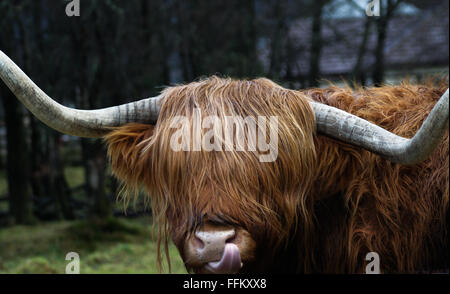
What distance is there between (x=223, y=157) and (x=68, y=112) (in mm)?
1023

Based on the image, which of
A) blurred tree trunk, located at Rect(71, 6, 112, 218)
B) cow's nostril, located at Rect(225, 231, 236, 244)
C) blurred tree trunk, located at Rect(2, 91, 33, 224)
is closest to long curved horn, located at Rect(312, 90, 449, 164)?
cow's nostril, located at Rect(225, 231, 236, 244)

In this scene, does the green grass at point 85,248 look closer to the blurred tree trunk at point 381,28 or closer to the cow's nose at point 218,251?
the cow's nose at point 218,251

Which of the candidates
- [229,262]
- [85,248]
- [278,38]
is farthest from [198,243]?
[278,38]

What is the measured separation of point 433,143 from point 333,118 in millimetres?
667

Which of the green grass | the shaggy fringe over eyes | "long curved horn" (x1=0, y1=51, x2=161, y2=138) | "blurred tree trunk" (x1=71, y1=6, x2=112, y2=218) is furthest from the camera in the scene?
"blurred tree trunk" (x1=71, y1=6, x2=112, y2=218)

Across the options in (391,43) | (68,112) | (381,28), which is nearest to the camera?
(68,112)

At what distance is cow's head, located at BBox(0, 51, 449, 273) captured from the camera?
2.57 m

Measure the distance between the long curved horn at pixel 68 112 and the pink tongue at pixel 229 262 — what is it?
113cm

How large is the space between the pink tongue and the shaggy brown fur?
0.24 meters

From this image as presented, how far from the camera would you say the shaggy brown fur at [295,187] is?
2.74 metres

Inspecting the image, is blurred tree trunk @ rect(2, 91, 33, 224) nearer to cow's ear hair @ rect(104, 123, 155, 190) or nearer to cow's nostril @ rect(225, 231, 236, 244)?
cow's ear hair @ rect(104, 123, 155, 190)

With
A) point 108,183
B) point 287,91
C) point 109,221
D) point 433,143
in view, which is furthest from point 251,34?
point 433,143

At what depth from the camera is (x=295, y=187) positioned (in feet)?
9.70

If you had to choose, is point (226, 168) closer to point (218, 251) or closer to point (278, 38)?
point (218, 251)
